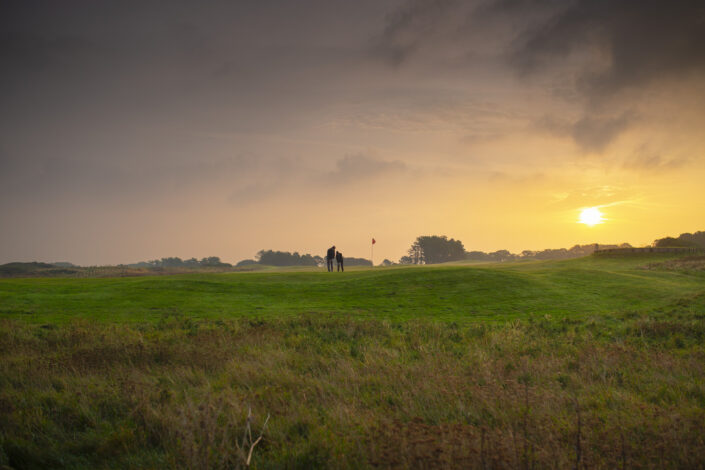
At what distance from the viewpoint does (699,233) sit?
378 feet

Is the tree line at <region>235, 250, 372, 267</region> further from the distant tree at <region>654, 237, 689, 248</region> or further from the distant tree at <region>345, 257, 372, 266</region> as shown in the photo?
the distant tree at <region>654, 237, 689, 248</region>

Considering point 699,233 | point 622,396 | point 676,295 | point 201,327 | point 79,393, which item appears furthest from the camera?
point 699,233

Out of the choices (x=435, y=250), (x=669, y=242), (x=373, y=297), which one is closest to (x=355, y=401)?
(x=373, y=297)

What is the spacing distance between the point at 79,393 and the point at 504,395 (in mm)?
8656

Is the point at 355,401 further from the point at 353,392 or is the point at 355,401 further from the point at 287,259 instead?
the point at 287,259

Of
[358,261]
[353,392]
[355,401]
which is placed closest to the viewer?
[355,401]

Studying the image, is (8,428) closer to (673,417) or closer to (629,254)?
(673,417)

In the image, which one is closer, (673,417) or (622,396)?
(673,417)

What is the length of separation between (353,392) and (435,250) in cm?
15993

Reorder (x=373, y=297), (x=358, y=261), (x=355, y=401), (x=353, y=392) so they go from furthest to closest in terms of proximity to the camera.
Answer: (x=358, y=261) → (x=373, y=297) → (x=353, y=392) → (x=355, y=401)

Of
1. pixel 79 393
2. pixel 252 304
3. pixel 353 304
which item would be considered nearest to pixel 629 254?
pixel 353 304

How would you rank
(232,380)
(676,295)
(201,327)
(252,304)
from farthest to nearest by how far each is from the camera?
(676,295)
(252,304)
(201,327)
(232,380)

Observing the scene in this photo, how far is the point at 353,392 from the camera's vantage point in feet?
25.8

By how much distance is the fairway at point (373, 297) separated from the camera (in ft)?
66.8
